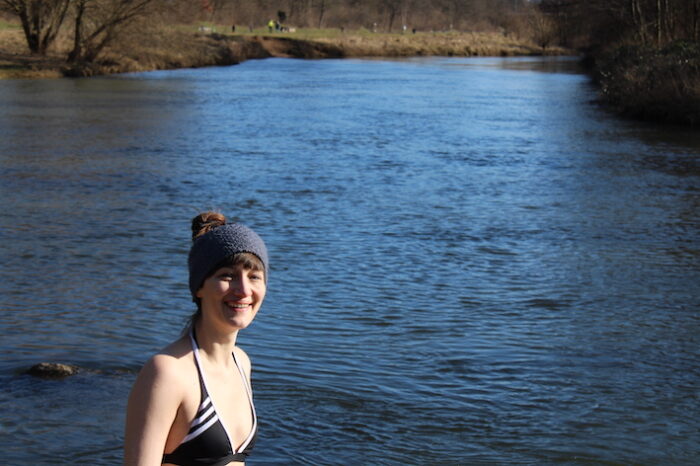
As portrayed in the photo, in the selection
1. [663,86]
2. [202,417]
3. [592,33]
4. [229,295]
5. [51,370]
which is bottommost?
[51,370]

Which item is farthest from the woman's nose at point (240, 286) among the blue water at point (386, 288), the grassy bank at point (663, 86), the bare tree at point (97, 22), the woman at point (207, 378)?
the bare tree at point (97, 22)

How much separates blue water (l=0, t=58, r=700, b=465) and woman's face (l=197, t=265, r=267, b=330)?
3217mm

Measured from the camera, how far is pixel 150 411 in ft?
8.87

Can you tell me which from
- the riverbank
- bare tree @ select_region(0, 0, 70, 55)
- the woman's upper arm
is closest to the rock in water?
the woman's upper arm

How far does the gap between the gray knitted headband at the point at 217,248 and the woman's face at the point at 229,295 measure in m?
0.03

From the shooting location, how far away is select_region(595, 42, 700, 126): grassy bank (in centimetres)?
2638

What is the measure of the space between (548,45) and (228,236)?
99.1 meters

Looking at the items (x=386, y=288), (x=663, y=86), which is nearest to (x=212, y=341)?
(x=386, y=288)

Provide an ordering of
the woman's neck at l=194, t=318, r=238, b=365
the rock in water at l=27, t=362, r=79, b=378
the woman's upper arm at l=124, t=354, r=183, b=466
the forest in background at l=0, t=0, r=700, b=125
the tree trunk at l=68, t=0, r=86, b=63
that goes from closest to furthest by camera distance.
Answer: the woman's upper arm at l=124, t=354, r=183, b=466
the woman's neck at l=194, t=318, r=238, b=365
the rock in water at l=27, t=362, r=79, b=378
the forest in background at l=0, t=0, r=700, b=125
the tree trunk at l=68, t=0, r=86, b=63

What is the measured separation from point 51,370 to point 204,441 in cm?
483

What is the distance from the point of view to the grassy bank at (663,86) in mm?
26375

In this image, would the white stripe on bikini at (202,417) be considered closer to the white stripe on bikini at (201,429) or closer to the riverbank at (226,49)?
the white stripe on bikini at (201,429)

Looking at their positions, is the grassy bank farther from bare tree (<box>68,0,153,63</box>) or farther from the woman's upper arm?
the woman's upper arm

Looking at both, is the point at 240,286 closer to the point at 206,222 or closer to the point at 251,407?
the point at 206,222
